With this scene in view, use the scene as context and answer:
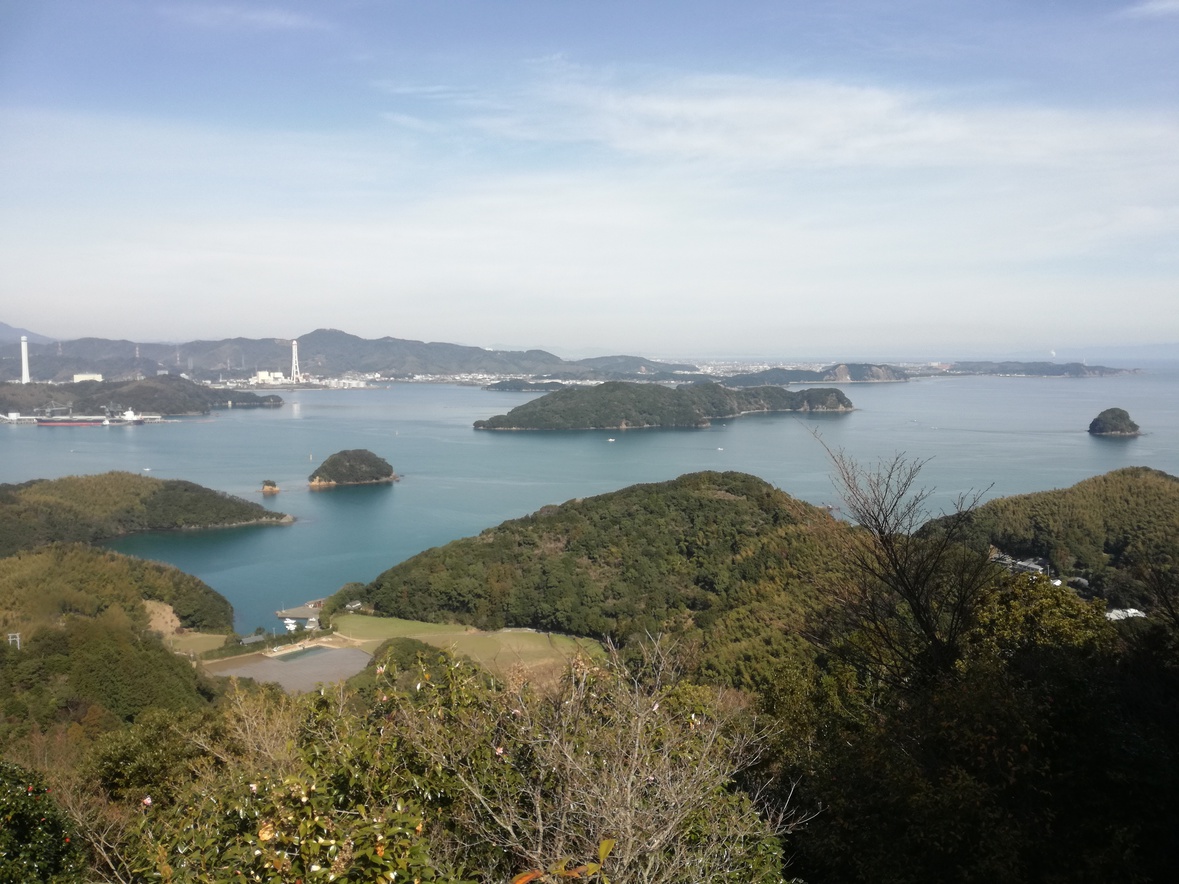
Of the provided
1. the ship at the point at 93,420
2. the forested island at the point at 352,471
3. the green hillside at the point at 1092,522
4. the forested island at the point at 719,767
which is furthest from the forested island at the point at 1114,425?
the ship at the point at 93,420

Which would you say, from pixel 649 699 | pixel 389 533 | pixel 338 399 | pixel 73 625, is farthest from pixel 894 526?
pixel 338 399

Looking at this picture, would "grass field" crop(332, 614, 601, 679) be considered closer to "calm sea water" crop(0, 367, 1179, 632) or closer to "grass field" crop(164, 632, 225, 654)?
"grass field" crop(164, 632, 225, 654)

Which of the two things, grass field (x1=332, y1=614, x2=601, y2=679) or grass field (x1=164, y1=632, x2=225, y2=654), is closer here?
grass field (x1=332, y1=614, x2=601, y2=679)

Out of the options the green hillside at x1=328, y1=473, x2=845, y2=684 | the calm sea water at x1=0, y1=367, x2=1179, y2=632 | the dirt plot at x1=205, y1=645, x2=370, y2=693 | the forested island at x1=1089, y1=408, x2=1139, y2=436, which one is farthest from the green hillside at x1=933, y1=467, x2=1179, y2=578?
the forested island at x1=1089, y1=408, x2=1139, y2=436

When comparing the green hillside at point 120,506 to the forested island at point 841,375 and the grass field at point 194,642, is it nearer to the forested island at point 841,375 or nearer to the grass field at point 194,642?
the grass field at point 194,642

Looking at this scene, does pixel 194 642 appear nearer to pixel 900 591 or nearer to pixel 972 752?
pixel 900 591


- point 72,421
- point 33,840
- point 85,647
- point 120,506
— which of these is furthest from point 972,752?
point 72,421
